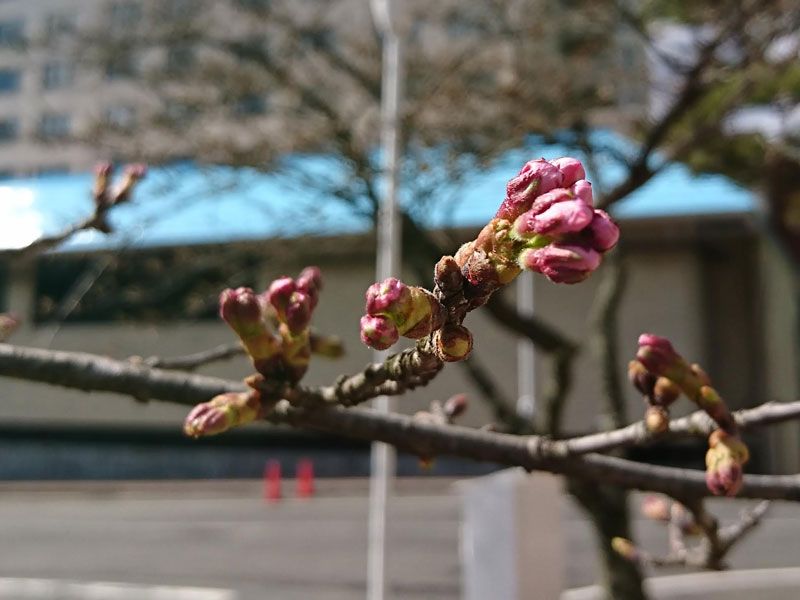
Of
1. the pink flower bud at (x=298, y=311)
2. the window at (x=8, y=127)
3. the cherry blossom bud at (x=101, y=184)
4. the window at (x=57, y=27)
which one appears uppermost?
the window at (x=8, y=127)

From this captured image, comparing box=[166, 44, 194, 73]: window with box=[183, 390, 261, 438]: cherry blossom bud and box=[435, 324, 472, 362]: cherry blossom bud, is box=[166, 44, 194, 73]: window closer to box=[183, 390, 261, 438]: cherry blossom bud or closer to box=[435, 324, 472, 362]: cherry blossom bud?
box=[183, 390, 261, 438]: cherry blossom bud

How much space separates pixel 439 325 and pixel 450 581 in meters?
9.71

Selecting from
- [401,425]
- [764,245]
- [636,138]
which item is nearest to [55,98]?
[764,245]

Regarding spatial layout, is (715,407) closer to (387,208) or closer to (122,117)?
(387,208)

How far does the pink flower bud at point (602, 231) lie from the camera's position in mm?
705

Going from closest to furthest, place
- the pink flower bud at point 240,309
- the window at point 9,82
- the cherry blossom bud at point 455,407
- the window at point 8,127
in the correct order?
the pink flower bud at point 240,309 < the cherry blossom bud at point 455,407 < the window at point 8,127 < the window at point 9,82

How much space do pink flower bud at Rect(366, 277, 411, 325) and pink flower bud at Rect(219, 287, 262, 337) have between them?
0.36 m

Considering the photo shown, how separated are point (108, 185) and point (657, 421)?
142cm

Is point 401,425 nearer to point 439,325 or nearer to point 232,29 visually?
point 439,325

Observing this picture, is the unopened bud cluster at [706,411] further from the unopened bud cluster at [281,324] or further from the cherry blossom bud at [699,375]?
the unopened bud cluster at [281,324]

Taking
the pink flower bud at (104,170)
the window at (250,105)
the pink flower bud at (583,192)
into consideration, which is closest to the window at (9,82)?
the window at (250,105)

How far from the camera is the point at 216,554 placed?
1176 cm

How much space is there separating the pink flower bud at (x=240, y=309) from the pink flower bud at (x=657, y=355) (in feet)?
1.82

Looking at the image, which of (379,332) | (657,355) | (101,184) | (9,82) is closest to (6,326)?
(101,184)
